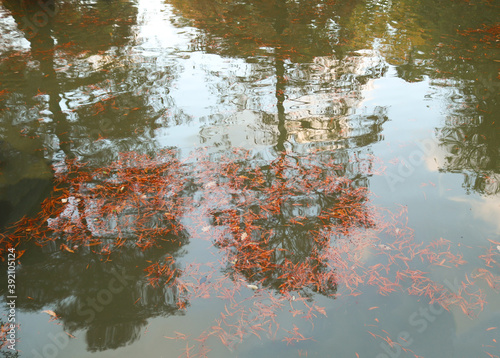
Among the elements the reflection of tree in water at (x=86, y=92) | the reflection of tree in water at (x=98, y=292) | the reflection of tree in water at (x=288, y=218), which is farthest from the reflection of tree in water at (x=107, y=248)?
the reflection of tree in water at (x=86, y=92)

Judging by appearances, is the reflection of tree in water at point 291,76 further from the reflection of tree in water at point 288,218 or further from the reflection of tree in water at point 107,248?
the reflection of tree in water at point 107,248

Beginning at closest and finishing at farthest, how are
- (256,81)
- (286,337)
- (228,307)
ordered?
(286,337)
(228,307)
(256,81)

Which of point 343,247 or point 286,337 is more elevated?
point 343,247

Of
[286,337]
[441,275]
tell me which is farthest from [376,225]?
[286,337]

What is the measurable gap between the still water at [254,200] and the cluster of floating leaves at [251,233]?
0.05ft

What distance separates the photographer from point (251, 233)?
3.36 meters

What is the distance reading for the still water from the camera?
263 centimetres

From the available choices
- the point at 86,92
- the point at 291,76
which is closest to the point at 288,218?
the point at 291,76

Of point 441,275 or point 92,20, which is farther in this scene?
point 92,20

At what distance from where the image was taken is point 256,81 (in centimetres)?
634

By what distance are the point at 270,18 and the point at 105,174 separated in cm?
733

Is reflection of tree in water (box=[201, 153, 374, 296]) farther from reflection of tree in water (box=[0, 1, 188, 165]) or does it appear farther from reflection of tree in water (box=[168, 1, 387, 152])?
reflection of tree in water (box=[0, 1, 188, 165])

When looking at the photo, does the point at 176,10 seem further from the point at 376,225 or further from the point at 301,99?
the point at 376,225

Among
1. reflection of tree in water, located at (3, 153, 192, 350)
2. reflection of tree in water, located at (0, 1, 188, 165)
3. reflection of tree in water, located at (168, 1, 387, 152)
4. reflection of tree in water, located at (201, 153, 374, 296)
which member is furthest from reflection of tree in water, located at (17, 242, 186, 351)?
reflection of tree in water, located at (168, 1, 387, 152)
